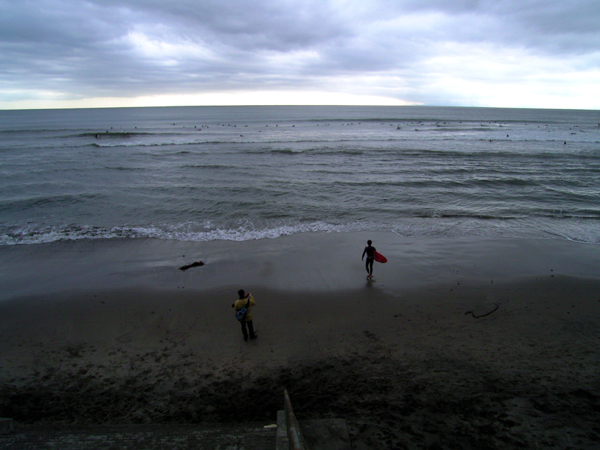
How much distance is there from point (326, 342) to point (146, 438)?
160 inches

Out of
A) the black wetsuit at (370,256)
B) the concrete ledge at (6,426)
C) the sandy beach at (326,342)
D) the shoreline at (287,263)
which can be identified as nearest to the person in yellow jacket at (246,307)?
the sandy beach at (326,342)

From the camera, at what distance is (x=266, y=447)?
4664 millimetres

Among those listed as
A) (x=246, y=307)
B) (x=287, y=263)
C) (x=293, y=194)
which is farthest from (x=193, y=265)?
(x=293, y=194)

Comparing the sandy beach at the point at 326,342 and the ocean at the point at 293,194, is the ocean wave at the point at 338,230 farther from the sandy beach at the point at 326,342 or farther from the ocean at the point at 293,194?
the sandy beach at the point at 326,342

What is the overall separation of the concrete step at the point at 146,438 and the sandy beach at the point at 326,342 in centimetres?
33

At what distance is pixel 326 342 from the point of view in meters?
7.61

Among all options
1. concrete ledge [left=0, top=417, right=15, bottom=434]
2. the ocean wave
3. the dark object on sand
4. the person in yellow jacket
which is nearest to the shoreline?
the dark object on sand

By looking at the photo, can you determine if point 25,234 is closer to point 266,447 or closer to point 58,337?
point 58,337

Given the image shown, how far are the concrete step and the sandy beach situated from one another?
327 mm

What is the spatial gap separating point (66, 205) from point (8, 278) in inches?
390

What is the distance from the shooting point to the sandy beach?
5527 mm

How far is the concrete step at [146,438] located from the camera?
15.7 feet

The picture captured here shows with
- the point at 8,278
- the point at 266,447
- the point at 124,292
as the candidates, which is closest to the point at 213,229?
the point at 124,292

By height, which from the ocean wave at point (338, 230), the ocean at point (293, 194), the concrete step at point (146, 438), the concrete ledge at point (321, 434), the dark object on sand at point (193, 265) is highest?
the ocean at point (293, 194)
